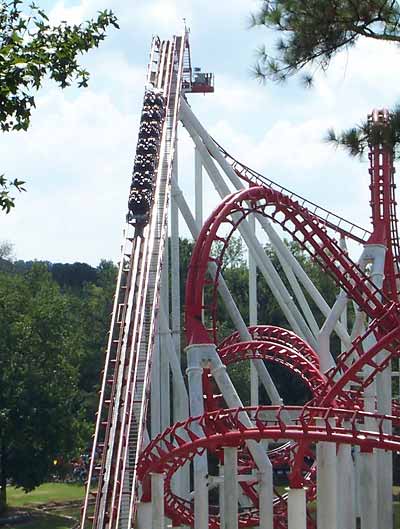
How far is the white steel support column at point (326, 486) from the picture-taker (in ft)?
55.2

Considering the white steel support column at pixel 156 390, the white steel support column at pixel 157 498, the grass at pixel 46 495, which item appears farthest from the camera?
the grass at pixel 46 495

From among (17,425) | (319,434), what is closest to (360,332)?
(319,434)

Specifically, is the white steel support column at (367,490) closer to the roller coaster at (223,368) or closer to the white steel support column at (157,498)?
the roller coaster at (223,368)

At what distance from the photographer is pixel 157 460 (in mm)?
18922

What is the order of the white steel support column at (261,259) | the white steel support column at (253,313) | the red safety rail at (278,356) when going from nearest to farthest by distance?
1. the red safety rail at (278,356)
2. the white steel support column at (261,259)
3. the white steel support column at (253,313)

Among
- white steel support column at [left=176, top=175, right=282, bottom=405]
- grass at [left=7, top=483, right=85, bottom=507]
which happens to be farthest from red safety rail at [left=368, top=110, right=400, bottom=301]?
grass at [left=7, top=483, right=85, bottom=507]

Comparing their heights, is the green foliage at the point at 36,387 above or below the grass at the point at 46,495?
above

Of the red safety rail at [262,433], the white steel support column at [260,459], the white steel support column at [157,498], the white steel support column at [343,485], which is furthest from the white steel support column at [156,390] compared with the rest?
the white steel support column at [343,485]

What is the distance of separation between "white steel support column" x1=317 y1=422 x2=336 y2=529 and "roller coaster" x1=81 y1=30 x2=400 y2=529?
2cm

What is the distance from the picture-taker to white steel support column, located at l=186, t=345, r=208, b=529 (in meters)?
19.0

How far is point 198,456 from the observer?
19.3m

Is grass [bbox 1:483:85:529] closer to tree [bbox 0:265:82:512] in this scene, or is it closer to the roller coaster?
tree [bbox 0:265:82:512]

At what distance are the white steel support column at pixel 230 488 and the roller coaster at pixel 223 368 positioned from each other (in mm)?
22

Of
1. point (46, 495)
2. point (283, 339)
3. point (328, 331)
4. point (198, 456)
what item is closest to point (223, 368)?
point (198, 456)
